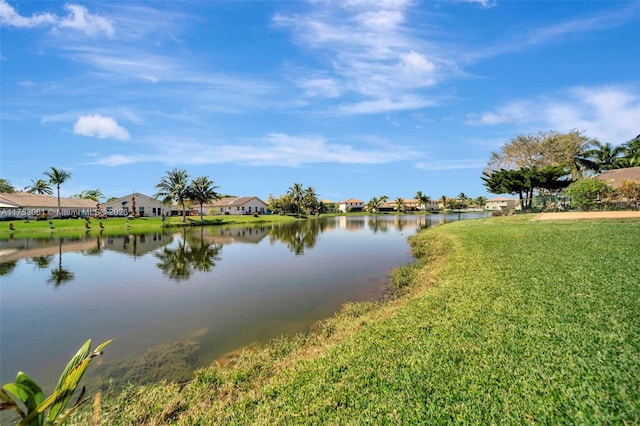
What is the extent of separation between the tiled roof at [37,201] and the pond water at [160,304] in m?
49.2

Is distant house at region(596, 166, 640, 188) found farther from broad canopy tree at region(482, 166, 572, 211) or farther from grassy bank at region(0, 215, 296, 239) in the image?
grassy bank at region(0, 215, 296, 239)

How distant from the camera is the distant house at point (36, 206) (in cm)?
5397

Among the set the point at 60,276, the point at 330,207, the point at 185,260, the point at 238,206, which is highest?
the point at 238,206

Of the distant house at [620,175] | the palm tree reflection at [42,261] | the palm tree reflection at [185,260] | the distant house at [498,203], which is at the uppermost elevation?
the distant house at [620,175]

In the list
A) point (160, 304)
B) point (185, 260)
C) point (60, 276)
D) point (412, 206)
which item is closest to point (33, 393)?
point (160, 304)

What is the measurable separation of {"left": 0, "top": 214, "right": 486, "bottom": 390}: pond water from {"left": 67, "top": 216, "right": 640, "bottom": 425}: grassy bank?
4.29 ft

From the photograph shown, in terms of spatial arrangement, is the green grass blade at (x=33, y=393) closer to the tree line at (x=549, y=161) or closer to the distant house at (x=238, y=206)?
the tree line at (x=549, y=161)

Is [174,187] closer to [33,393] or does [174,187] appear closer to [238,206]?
[238,206]

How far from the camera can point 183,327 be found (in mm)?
8914

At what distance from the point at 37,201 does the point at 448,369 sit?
81.7m

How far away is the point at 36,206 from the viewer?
59.5 m

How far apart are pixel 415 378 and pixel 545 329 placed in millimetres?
2983

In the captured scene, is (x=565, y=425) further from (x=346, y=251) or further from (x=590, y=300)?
(x=346, y=251)

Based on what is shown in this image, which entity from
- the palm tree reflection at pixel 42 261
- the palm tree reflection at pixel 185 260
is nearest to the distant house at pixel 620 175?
the palm tree reflection at pixel 185 260
